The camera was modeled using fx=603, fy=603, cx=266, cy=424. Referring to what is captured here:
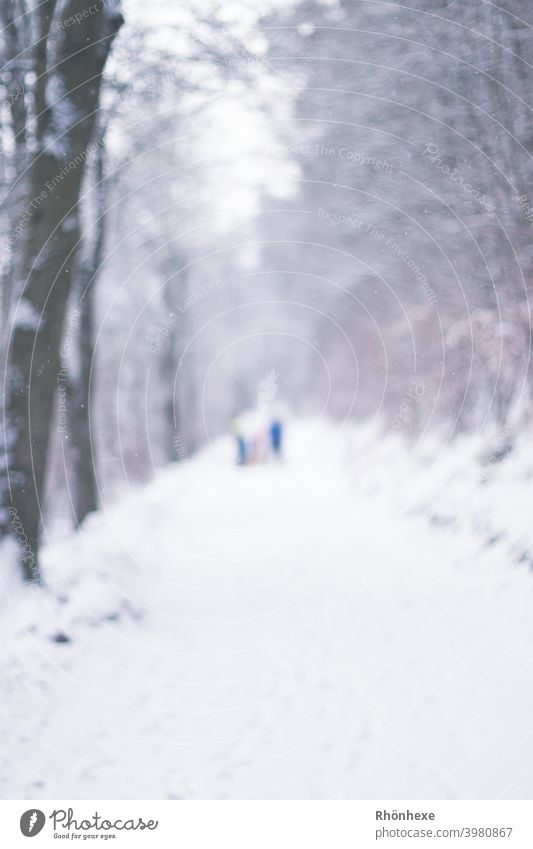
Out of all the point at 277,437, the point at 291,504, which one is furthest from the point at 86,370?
A: the point at 277,437

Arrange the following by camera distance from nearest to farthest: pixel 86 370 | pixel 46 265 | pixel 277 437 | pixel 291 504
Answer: pixel 46 265
pixel 86 370
pixel 291 504
pixel 277 437

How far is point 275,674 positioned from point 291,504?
5604 mm

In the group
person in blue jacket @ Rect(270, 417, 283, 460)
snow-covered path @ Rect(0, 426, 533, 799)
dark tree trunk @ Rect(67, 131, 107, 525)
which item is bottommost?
snow-covered path @ Rect(0, 426, 533, 799)

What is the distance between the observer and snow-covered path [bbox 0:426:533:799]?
296 cm

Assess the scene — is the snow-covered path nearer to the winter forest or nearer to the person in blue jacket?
the winter forest

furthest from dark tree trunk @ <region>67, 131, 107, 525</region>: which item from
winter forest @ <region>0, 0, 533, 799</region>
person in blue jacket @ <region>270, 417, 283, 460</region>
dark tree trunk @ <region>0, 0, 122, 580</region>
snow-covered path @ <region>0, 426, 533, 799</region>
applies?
person in blue jacket @ <region>270, 417, 283, 460</region>

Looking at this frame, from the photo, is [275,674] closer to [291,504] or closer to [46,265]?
[46,265]

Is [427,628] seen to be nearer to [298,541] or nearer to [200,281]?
[298,541]

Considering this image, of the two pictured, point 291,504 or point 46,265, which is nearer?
point 46,265

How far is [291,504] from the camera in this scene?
970 centimetres

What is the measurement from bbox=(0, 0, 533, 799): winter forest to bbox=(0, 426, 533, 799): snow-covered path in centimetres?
2

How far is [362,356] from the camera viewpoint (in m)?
13.1

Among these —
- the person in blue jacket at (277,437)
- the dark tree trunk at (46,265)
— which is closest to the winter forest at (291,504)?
the dark tree trunk at (46,265)
